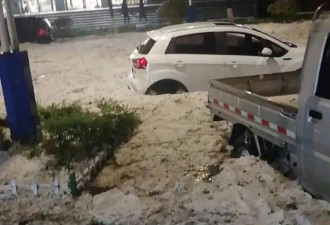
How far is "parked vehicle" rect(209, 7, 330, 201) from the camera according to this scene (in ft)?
16.0

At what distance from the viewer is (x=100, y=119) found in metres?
8.66

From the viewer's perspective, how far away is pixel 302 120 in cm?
508

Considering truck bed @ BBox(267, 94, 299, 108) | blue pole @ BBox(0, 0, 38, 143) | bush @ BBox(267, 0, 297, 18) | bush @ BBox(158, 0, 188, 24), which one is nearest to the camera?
truck bed @ BBox(267, 94, 299, 108)

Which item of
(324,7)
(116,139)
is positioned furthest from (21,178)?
(324,7)

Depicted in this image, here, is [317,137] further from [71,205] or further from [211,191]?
[71,205]

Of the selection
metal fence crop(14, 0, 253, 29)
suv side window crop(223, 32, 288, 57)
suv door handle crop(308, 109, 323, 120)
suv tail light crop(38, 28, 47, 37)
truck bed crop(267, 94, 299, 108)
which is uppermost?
suv door handle crop(308, 109, 323, 120)

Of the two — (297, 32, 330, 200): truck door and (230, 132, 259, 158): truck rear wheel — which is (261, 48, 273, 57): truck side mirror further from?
(297, 32, 330, 200): truck door

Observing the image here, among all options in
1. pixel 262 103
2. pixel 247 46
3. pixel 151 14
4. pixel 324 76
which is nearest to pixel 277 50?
pixel 247 46

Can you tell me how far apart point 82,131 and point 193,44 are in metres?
3.58

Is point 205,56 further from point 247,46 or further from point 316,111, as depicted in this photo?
point 316,111

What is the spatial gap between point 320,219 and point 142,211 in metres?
1.87

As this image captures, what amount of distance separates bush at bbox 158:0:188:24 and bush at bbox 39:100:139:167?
17.4 meters

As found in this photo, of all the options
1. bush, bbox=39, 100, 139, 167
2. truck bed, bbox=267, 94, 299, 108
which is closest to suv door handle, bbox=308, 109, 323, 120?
truck bed, bbox=267, 94, 299, 108

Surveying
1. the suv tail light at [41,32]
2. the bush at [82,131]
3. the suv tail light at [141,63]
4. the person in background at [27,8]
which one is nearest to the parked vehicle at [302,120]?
the bush at [82,131]
